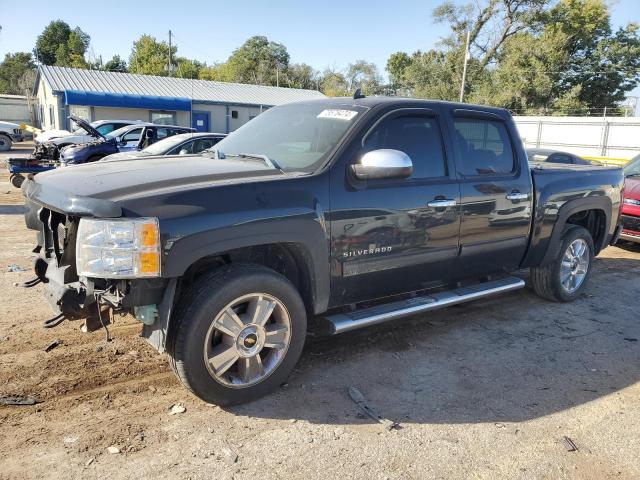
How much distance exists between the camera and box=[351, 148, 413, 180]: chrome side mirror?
11.8 feet

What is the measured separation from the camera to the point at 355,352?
433 cm

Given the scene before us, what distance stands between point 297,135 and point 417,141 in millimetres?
963

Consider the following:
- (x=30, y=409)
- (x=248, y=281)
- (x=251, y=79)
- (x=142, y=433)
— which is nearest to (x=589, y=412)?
(x=248, y=281)

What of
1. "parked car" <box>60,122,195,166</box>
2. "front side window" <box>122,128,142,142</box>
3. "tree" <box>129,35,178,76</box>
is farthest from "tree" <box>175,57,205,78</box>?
"parked car" <box>60,122,195,166</box>

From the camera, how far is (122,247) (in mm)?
2900

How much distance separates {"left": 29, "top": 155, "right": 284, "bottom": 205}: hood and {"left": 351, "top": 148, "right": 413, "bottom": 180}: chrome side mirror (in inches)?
22.8

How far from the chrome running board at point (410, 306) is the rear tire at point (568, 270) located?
77cm

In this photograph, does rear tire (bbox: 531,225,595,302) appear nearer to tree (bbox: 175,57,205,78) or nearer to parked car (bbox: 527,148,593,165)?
parked car (bbox: 527,148,593,165)

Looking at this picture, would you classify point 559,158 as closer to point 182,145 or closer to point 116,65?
point 182,145

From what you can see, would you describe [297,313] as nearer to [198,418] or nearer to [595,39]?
[198,418]

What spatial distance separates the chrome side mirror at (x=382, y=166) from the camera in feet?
11.8

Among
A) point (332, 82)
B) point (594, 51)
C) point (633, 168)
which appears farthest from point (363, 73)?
point (633, 168)

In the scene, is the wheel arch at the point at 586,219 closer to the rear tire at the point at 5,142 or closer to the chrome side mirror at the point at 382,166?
the chrome side mirror at the point at 382,166

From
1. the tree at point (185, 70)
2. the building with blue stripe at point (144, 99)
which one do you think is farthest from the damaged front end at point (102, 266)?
the tree at point (185, 70)
